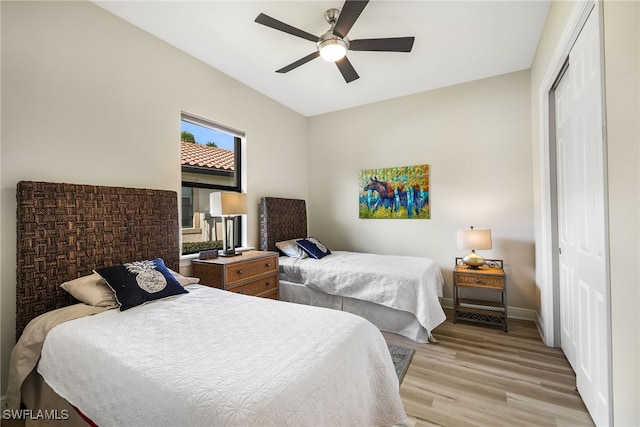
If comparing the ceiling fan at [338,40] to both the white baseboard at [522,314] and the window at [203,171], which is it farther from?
the white baseboard at [522,314]

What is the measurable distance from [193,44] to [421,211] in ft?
10.4

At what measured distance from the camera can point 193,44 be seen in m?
A: 2.55

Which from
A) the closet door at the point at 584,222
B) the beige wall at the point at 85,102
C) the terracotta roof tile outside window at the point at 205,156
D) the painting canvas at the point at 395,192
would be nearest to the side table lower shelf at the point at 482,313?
the closet door at the point at 584,222

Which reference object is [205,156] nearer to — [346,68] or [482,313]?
[346,68]

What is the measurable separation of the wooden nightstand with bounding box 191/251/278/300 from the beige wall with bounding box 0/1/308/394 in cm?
84

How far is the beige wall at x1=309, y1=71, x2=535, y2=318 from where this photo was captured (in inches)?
122

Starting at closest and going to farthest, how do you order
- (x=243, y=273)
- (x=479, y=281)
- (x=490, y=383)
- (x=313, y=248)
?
(x=490, y=383) → (x=243, y=273) → (x=479, y=281) → (x=313, y=248)

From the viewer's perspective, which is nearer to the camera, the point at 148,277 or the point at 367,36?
the point at 148,277

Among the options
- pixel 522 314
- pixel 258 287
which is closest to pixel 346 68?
pixel 258 287

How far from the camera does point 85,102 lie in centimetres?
199

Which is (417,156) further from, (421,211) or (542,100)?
(542,100)

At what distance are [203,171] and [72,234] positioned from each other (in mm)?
1389

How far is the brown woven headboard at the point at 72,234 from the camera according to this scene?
1.63 m

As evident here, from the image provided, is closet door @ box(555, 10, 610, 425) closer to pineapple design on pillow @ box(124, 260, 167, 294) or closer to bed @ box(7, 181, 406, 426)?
bed @ box(7, 181, 406, 426)
